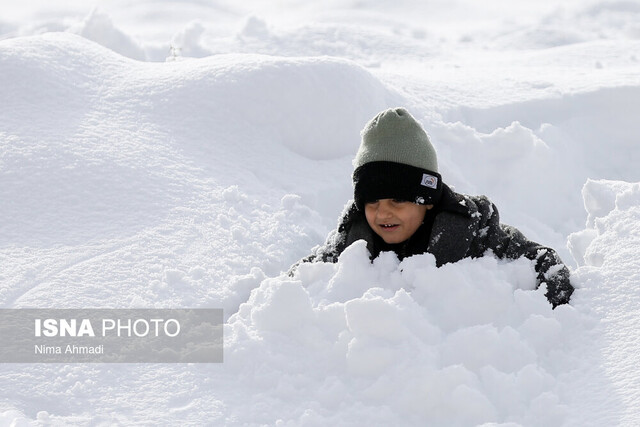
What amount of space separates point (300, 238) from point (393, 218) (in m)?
0.79

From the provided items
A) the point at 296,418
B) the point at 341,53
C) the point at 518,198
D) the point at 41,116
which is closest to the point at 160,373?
the point at 296,418

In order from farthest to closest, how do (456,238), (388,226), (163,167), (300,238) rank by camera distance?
(163,167)
(300,238)
(388,226)
(456,238)

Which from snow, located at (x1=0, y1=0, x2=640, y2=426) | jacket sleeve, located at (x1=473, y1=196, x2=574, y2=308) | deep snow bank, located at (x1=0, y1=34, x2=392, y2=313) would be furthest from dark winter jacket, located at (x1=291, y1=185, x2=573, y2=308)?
deep snow bank, located at (x1=0, y1=34, x2=392, y2=313)

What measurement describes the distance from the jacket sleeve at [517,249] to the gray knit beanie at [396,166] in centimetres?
18

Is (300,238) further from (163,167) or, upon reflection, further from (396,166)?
(396,166)

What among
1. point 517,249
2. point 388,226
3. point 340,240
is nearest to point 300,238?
point 340,240

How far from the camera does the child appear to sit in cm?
Result: 259

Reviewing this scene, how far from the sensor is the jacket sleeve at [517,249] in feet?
7.84

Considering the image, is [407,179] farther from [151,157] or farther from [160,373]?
[151,157]

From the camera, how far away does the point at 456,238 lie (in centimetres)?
257

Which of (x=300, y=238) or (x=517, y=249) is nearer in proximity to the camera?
(x=517, y=249)

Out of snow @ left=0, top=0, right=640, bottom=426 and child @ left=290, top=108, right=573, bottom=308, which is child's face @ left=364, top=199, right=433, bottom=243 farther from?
snow @ left=0, top=0, right=640, bottom=426

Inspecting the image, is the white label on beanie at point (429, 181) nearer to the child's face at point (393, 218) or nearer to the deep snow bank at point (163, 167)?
the child's face at point (393, 218)

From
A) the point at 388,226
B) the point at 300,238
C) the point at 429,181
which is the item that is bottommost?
the point at 388,226
